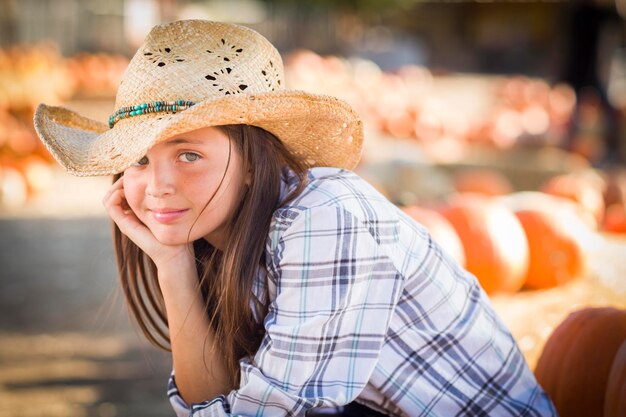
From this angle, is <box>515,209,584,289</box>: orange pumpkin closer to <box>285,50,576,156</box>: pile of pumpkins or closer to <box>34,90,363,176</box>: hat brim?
<box>34,90,363,176</box>: hat brim

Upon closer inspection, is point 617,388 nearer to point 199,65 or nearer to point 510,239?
point 199,65

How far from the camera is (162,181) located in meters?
1.71

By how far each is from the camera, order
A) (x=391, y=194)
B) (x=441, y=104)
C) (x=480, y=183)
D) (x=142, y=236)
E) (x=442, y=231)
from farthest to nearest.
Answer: (x=441, y=104) → (x=480, y=183) → (x=391, y=194) → (x=442, y=231) → (x=142, y=236)

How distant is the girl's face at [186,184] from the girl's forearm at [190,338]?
0.11 meters

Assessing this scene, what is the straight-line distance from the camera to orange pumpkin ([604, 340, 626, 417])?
6.61ft

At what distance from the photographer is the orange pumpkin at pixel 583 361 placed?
2.29m

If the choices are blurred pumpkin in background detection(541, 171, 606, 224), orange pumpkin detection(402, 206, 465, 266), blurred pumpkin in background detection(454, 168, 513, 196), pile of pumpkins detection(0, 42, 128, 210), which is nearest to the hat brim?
orange pumpkin detection(402, 206, 465, 266)

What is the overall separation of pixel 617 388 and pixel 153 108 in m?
1.43

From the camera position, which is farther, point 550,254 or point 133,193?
point 550,254

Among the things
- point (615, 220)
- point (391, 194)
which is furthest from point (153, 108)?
point (615, 220)

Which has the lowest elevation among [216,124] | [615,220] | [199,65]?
[615,220]

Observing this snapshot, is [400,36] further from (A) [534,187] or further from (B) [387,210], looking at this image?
(B) [387,210]

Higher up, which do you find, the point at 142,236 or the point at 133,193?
the point at 133,193

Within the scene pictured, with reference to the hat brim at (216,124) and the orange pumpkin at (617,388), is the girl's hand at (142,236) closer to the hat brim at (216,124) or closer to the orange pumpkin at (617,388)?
the hat brim at (216,124)
